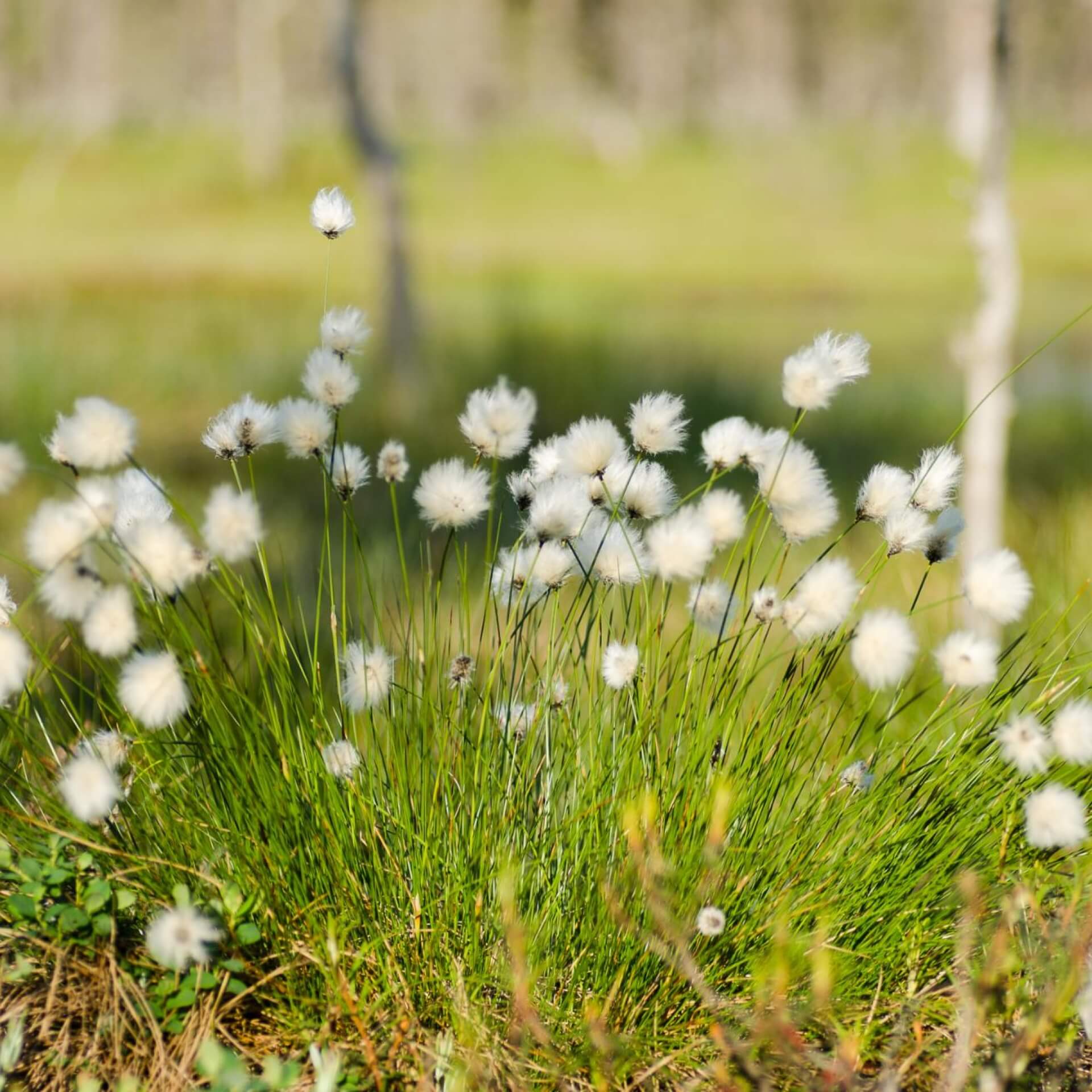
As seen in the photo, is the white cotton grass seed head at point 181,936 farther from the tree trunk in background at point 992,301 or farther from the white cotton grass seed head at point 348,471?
the tree trunk in background at point 992,301

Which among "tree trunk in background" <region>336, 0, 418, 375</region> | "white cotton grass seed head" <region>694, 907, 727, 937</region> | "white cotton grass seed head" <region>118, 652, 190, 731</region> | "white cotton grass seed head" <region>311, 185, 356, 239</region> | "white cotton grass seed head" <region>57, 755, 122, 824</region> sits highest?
"white cotton grass seed head" <region>311, 185, 356, 239</region>

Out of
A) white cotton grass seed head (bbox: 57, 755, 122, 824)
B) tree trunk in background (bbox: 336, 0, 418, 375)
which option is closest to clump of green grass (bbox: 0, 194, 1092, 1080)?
white cotton grass seed head (bbox: 57, 755, 122, 824)

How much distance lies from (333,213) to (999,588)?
106 centimetres

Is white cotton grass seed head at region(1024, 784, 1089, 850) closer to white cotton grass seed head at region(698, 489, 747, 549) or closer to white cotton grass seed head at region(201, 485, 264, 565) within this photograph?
white cotton grass seed head at region(698, 489, 747, 549)

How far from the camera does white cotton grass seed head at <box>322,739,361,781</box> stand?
186cm

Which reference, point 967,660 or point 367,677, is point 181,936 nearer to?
point 367,677

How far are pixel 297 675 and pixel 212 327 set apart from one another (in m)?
8.90

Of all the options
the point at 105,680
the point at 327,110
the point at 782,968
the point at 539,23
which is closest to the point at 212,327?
the point at 105,680

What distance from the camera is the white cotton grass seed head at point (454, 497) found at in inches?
71.4

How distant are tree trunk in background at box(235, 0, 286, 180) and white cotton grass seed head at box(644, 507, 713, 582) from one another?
28463 millimetres

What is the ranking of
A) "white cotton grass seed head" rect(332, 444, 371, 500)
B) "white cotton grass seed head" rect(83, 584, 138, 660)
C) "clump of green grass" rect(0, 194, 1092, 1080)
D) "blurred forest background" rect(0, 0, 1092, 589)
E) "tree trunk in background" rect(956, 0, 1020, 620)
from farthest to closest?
1. "blurred forest background" rect(0, 0, 1092, 589)
2. "tree trunk in background" rect(956, 0, 1020, 620)
3. "white cotton grass seed head" rect(332, 444, 371, 500)
4. "clump of green grass" rect(0, 194, 1092, 1080)
5. "white cotton grass seed head" rect(83, 584, 138, 660)

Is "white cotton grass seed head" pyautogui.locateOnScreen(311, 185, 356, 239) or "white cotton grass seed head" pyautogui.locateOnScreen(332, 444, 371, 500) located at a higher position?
"white cotton grass seed head" pyautogui.locateOnScreen(311, 185, 356, 239)

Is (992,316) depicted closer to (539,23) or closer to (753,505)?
(753,505)

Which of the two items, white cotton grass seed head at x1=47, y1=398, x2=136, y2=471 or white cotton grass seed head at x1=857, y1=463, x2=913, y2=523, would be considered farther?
white cotton grass seed head at x1=857, y1=463, x2=913, y2=523
